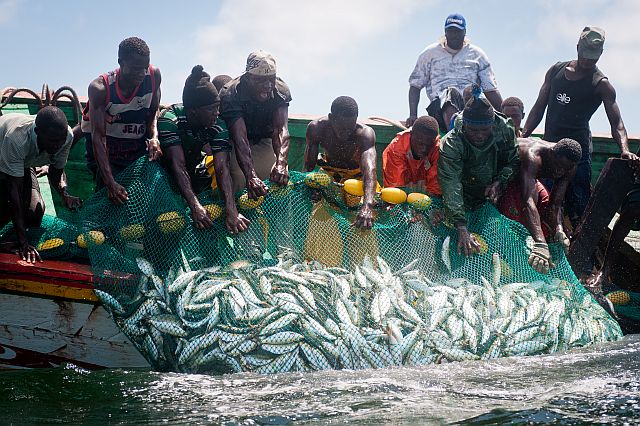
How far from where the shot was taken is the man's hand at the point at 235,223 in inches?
274

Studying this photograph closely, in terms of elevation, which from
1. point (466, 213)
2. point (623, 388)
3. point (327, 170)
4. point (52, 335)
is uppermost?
point (327, 170)

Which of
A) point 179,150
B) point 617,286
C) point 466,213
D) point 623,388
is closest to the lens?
point 623,388

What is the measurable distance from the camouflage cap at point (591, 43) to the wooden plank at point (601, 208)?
1281mm

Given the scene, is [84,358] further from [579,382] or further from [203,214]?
[579,382]

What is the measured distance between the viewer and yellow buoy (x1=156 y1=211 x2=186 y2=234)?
6.91 m

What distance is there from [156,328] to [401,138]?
3.35 m

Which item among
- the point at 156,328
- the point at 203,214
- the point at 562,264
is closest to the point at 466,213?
the point at 562,264

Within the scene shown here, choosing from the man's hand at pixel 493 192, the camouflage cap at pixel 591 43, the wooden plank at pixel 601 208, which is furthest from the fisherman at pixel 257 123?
the camouflage cap at pixel 591 43

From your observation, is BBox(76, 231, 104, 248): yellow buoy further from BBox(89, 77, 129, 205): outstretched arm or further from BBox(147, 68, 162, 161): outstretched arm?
BBox(147, 68, 162, 161): outstretched arm

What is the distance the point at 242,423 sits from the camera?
5.30m

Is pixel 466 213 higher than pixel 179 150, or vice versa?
pixel 179 150

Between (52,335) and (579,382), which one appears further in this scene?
(52,335)

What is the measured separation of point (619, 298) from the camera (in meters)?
7.98

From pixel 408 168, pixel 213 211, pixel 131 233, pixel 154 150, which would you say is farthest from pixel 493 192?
pixel 131 233
